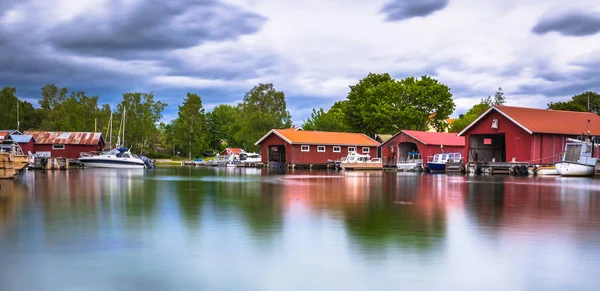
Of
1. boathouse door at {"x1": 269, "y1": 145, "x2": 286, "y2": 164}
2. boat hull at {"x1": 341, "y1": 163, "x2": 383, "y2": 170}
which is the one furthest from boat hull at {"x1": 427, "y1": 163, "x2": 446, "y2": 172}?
boathouse door at {"x1": 269, "y1": 145, "x2": 286, "y2": 164}

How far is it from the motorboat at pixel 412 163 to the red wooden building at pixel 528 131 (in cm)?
593

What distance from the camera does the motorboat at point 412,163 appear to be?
55062 millimetres

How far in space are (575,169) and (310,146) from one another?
29657 millimetres

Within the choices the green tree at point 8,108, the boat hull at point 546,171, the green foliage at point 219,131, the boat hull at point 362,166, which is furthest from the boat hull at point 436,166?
the green tree at point 8,108

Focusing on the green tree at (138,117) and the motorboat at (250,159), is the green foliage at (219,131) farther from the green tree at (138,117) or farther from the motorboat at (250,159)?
the motorboat at (250,159)

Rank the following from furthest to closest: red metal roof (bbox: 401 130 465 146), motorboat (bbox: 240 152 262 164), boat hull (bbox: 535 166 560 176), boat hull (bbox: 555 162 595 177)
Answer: motorboat (bbox: 240 152 262 164) < red metal roof (bbox: 401 130 465 146) < boat hull (bbox: 535 166 560 176) < boat hull (bbox: 555 162 595 177)

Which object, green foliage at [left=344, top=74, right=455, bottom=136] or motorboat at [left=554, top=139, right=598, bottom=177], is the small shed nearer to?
green foliage at [left=344, top=74, right=455, bottom=136]

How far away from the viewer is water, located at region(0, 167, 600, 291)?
754 cm

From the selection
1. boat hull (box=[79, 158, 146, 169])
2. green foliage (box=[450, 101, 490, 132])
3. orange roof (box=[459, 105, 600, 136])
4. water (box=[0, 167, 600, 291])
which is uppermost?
green foliage (box=[450, 101, 490, 132])

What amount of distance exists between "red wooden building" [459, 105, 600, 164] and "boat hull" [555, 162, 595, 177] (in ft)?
15.6

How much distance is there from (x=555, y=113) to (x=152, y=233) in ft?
151

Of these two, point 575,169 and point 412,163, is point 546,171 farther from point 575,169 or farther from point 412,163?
point 412,163

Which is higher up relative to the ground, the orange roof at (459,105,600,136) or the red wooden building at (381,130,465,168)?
the orange roof at (459,105,600,136)

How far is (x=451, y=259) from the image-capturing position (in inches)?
350
